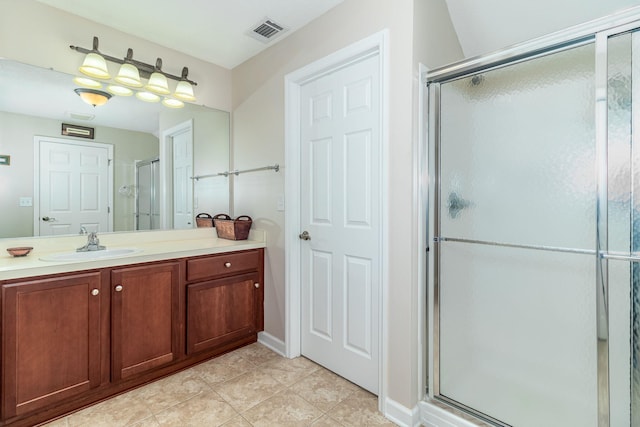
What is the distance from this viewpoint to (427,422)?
1.65 m

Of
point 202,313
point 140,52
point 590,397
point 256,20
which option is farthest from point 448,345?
point 140,52

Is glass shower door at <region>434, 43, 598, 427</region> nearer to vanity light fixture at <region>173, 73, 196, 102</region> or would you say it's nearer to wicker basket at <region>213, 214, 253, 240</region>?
wicker basket at <region>213, 214, 253, 240</region>

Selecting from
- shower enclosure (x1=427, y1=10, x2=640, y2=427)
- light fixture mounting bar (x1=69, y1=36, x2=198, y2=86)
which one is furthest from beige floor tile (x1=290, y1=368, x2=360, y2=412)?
light fixture mounting bar (x1=69, y1=36, x2=198, y2=86)

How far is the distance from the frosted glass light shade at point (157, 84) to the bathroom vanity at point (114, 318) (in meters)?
1.10

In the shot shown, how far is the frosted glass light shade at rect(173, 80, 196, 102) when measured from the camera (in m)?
2.51

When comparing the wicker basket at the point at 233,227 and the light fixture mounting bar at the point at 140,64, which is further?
the wicker basket at the point at 233,227

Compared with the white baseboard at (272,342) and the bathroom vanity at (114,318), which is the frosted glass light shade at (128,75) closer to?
the bathroom vanity at (114,318)

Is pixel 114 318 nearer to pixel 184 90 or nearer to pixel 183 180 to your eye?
pixel 183 180

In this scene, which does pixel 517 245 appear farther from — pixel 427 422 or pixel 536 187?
pixel 427 422

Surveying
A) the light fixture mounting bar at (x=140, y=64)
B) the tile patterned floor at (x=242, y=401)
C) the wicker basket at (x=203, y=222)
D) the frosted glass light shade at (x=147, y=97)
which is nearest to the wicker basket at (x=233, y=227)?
the wicker basket at (x=203, y=222)

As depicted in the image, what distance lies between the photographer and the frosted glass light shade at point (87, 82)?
2.10 m

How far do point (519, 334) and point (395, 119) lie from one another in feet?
4.28

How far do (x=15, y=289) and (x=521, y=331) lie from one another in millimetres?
2527

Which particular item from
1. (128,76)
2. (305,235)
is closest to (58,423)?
(305,235)
